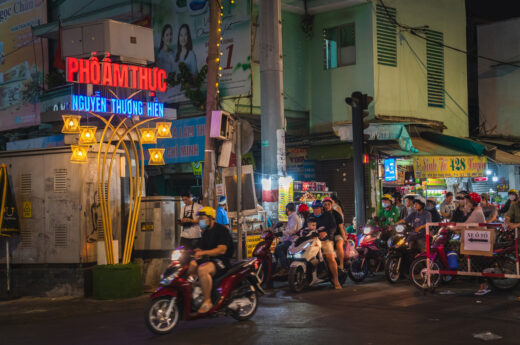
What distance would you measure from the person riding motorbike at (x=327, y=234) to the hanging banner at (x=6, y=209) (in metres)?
6.17

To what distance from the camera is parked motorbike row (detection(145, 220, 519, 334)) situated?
887 cm

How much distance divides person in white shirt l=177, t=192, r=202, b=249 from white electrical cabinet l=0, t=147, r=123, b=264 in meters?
1.76

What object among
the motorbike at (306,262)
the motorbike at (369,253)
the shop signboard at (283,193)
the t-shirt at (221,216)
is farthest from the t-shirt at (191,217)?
the shop signboard at (283,193)

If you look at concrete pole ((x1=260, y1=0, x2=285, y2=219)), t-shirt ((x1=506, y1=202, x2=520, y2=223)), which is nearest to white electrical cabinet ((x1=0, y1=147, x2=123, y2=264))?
concrete pole ((x1=260, y1=0, x2=285, y2=219))

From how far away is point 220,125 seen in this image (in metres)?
13.7

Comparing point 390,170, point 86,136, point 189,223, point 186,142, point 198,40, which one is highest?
point 198,40

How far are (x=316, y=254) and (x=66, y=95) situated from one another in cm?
1480

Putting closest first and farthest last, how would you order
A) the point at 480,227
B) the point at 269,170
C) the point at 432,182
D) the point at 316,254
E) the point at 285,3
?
the point at 480,227 < the point at 316,254 < the point at 269,170 < the point at 285,3 < the point at 432,182

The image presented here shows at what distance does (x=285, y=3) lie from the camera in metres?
22.6

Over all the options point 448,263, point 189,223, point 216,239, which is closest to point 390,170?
point 448,263

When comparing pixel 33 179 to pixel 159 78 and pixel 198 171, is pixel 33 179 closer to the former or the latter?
pixel 159 78

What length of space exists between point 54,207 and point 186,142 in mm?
9524

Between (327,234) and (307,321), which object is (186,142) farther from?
(307,321)

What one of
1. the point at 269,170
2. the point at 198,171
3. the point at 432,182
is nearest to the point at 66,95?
the point at 198,171
